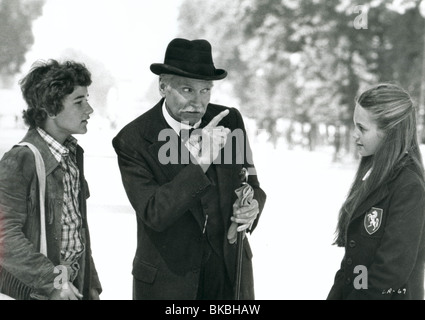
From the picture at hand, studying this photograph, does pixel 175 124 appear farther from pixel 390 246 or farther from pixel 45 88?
pixel 390 246

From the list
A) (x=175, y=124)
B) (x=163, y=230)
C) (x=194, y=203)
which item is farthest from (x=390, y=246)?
(x=175, y=124)

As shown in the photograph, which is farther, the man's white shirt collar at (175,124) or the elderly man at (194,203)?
the man's white shirt collar at (175,124)

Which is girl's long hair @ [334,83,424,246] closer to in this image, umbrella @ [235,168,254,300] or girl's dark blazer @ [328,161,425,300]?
girl's dark blazer @ [328,161,425,300]

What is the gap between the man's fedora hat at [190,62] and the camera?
95.1 inches

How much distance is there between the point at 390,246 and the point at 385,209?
6.0 inches

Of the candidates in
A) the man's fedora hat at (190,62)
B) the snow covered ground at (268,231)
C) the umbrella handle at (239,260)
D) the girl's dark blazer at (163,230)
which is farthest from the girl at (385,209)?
the snow covered ground at (268,231)

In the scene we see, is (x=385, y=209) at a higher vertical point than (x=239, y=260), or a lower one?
higher

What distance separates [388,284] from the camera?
218cm

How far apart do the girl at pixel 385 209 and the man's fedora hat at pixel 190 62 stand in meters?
0.62

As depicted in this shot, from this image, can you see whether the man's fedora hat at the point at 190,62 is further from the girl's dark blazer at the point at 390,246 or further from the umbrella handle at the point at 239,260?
the girl's dark blazer at the point at 390,246

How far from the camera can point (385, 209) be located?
227 centimetres

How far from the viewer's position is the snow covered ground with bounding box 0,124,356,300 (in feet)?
15.7

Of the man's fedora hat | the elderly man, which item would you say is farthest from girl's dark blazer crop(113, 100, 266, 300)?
the man's fedora hat

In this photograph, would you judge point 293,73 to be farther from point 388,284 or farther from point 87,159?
point 388,284
